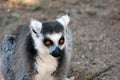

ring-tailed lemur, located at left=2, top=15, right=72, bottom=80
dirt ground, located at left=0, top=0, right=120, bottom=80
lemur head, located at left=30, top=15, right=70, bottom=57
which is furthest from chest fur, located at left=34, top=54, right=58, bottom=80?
dirt ground, located at left=0, top=0, right=120, bottom=80

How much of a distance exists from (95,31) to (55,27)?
9.21ft

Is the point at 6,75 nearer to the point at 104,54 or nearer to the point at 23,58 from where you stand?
the point at 23,58

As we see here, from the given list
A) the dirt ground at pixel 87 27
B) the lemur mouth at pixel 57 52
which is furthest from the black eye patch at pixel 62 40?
the dirt ground at pixel 87 27

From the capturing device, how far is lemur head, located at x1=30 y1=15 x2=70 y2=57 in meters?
5.89

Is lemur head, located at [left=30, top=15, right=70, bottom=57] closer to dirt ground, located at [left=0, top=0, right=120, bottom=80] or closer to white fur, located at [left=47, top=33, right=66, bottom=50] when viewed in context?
white fur, located at [left=47, top=33, right=66, bottom=50]

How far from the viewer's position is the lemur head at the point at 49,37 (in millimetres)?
5887

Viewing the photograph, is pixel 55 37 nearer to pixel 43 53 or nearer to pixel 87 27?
pixel 43 53

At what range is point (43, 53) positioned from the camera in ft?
19.8

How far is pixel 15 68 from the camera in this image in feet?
21.1

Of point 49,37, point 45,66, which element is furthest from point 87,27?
point 49,37

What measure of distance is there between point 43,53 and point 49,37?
0.26 m

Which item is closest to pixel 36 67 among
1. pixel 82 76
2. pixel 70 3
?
pixel 82 76

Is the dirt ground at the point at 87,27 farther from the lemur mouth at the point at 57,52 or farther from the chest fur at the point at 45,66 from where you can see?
the lemur mouth at the point at 57,52

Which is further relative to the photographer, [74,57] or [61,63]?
[74,57]
